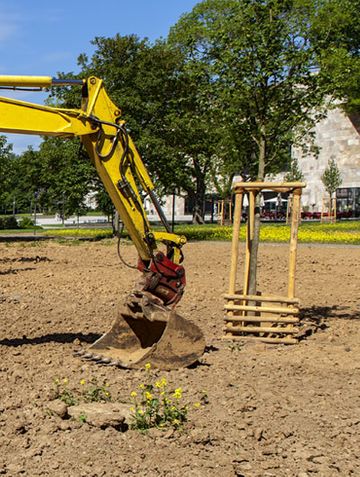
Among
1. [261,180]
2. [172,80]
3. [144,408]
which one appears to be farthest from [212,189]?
[144,408]

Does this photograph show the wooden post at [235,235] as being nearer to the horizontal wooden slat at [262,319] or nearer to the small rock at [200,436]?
the horizontal wooden slat at [262,319]

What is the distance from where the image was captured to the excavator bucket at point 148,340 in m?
6.22

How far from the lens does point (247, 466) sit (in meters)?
4.07

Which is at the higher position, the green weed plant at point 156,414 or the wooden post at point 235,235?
the wooden post at point 235,235

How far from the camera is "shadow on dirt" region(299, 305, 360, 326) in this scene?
360 inches

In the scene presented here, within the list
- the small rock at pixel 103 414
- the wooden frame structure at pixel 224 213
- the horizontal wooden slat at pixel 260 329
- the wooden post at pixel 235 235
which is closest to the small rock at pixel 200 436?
the small rock at pixel 103 414

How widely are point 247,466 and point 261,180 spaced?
5.22m

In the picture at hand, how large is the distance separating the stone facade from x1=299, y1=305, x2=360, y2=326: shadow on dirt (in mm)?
47053

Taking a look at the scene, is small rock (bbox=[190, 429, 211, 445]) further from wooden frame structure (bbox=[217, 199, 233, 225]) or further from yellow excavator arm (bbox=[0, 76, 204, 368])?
wooden frame structure (bbox=[217, 199, 233, 225])

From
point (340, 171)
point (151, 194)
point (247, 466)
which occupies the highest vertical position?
point (340, 171)

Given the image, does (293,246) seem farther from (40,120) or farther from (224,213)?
(224,213)

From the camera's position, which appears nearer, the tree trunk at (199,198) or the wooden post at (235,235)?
the wooden post at (235,235)

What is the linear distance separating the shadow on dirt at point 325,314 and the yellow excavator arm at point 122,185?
302 centimetres

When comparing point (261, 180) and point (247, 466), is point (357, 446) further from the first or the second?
point (261, 180)
